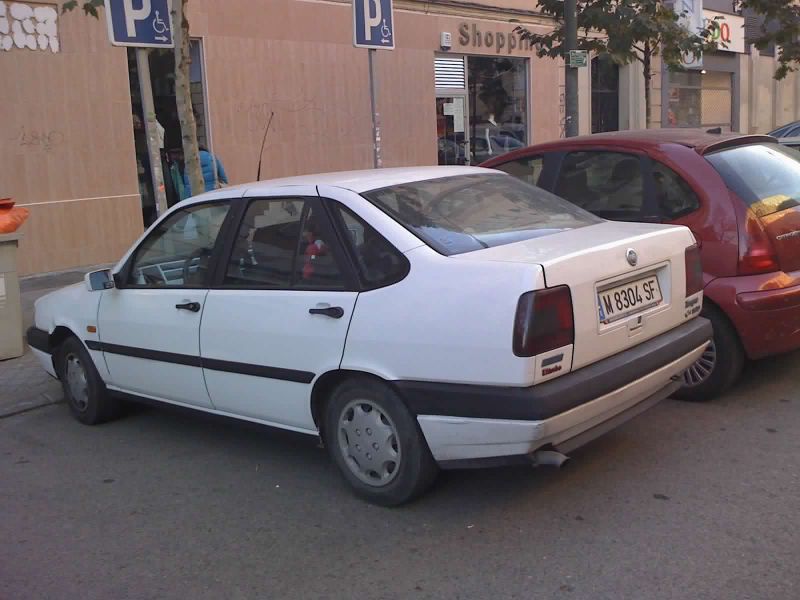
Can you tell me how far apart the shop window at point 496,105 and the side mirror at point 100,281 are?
40.0 ft

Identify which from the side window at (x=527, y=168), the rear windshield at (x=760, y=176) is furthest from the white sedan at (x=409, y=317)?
the side window at (x=527, y=168)

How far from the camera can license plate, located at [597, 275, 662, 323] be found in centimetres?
390

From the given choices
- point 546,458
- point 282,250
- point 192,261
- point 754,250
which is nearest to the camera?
point 546,458

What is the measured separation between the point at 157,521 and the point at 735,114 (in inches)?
1050

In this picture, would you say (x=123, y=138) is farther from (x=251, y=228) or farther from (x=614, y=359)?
(x=614, y=359)

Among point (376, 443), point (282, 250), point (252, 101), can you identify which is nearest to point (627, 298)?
point (376, 443)

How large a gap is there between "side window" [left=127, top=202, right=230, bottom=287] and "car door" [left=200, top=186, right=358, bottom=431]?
0.64 ft

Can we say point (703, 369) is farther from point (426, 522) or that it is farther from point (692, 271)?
point (426, 522)

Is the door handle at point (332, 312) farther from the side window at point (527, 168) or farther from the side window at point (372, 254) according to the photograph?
the side window at point (527, 168)

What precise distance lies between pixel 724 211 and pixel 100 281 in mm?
3735

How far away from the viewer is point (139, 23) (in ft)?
22.1

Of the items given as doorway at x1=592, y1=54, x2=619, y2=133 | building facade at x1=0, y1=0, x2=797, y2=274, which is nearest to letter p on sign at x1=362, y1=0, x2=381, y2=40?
building facade at x1=0, y1=0, x2=797, y2=274

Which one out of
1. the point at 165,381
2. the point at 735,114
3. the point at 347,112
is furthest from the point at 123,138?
the point at 735,114

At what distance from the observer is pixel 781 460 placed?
177 inches
